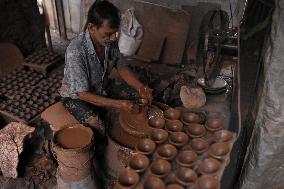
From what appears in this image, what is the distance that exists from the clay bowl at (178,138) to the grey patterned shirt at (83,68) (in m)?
1.37

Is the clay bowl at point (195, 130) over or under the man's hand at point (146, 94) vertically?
under

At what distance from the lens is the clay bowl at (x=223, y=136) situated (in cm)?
296

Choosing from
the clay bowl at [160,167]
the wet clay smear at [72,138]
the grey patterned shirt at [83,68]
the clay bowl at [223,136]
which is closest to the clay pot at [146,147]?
the clay bowl at [160,167]

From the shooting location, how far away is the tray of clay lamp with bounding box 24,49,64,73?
19.7ft

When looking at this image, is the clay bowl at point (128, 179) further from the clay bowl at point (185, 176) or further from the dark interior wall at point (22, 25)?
the dark interior wall at point (22, 25)

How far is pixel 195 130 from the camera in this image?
10.1 ft

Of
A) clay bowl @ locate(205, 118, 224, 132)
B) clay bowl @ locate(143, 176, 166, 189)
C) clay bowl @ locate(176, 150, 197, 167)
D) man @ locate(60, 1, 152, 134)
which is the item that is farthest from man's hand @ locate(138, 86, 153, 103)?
clay bowl @ locate(143, 176, 166, 189)

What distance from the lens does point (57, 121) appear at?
428 centimetres

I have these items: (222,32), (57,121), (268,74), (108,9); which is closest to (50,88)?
(57,121)

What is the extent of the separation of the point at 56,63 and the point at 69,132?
2734 mm

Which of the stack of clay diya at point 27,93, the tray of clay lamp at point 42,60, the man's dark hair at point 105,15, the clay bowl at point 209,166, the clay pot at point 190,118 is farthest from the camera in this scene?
the tray of clay lamp at point 42,60

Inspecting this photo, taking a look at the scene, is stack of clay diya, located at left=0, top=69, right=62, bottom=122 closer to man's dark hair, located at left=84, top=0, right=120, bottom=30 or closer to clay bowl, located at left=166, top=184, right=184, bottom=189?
man's dark hair, located at left=84, top=0, right=120, bottom=30

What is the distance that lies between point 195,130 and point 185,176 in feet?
1.70

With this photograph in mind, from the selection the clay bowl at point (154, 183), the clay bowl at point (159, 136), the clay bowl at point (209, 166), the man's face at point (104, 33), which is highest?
the man's face at point (104, 33)
